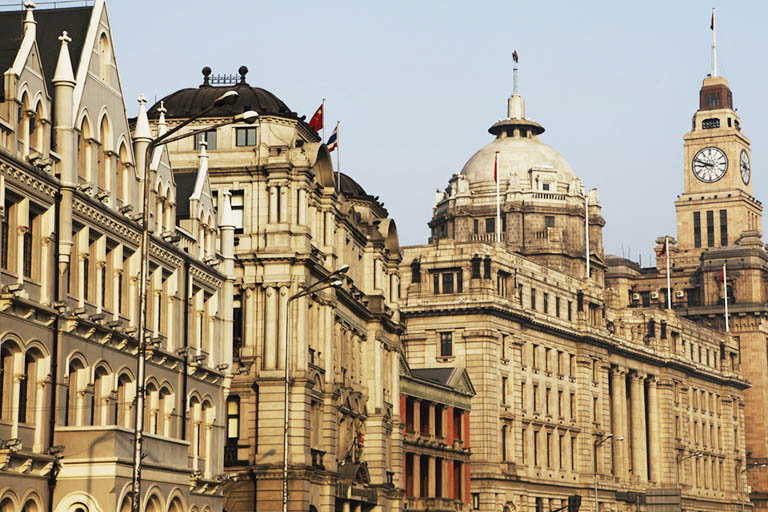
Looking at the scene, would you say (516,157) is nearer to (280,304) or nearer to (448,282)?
(448,282)

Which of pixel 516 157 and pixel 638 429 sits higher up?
pixel 516 157

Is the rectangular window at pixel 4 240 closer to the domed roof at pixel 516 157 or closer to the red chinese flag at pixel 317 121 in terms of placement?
the red chinese flag at pixel 317 121

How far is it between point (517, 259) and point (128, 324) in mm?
84943

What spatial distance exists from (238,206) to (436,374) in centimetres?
4378

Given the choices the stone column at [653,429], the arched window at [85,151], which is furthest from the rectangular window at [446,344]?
the arched window at [85,151]

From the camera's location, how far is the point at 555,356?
14150cm

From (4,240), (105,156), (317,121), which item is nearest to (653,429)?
(317,121)

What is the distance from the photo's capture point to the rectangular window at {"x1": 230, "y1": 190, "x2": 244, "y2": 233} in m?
79.7

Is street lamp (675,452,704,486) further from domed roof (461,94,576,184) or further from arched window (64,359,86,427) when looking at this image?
arched window (64,359,86,427)

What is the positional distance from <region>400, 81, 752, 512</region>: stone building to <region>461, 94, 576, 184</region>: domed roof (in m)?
0.17

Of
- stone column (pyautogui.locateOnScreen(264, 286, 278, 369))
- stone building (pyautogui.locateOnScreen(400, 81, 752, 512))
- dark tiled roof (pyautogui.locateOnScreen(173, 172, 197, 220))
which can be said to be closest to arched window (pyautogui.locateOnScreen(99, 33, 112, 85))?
dark tiled roof (pyautogui.locateOnScreen(173, 172, 197, 220))

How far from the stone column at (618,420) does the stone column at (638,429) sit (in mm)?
3696

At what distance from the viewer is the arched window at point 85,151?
50.4m

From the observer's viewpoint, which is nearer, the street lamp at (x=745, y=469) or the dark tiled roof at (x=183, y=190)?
the dark tiled roof at (x=183, y=190)
